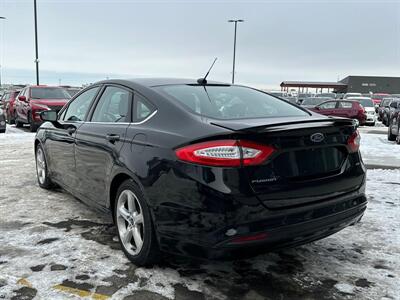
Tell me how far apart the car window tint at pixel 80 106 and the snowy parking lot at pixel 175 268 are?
1.11 metres

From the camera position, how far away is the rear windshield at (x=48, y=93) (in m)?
15.5

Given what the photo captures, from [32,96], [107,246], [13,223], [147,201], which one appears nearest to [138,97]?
[147,201]

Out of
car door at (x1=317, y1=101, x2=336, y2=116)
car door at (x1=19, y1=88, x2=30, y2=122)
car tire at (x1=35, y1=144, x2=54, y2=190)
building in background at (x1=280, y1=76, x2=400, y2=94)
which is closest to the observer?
car tire at (x1=35, y1=144, x2=54, y2=190)

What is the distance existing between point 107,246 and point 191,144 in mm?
1571

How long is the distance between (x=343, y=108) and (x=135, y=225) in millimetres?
19502

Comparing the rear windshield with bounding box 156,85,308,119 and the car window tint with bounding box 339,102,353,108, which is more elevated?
the rear windshield with bounding box 156,85,308,119

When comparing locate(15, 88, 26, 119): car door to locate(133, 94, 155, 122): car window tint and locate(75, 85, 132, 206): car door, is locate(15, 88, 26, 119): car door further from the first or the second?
locate(133, 94, 155, 122): car window tint

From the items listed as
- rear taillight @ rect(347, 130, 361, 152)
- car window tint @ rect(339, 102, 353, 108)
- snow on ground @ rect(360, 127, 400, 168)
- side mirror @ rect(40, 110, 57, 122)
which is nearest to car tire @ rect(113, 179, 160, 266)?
rear taillight @ rect(347, 130, 361, 152)

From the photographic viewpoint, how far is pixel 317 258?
369cm

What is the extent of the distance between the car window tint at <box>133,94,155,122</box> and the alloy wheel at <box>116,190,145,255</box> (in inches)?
24.6

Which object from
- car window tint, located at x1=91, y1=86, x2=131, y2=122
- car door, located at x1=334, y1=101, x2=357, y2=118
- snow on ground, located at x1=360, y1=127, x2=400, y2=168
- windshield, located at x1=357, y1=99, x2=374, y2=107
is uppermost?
car window tint, located at x1=91, y1=86, x2=131, y2=122

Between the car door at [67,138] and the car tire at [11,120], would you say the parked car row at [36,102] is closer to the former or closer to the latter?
the car tire at [11,120]

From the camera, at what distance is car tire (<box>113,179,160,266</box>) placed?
10.6 feet

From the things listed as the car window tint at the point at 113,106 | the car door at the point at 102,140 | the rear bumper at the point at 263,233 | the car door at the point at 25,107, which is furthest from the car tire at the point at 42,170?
the car door at the point at 25,107
